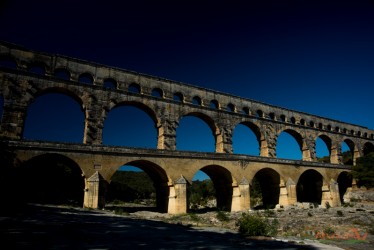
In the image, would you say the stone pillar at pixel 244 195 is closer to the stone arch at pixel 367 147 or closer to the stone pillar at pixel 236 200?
the stone pillar at pixel 236 200

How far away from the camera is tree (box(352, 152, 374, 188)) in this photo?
1293 inches

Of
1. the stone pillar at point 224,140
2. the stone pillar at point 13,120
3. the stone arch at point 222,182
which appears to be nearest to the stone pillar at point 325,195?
the stone arch at point 222,182

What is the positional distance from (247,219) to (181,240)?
354cm

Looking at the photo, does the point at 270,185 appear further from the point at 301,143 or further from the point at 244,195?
the point at 301,143

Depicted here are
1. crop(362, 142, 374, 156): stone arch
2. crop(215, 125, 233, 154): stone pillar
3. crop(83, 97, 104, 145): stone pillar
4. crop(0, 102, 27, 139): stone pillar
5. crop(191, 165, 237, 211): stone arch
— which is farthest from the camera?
crop(362, 142, 374, 156): stone arch

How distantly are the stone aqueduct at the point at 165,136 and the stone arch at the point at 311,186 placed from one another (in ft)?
0.37

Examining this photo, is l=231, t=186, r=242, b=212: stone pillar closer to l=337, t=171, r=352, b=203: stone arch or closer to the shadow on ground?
the shadow on ground

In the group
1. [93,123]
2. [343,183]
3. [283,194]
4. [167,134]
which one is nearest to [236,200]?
[283,194]

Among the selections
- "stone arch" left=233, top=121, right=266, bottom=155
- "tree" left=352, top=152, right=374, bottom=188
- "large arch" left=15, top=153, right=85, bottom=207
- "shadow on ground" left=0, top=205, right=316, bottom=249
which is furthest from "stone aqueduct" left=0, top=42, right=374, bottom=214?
"shadow on ground" left=0, top=205, right=316, bottom=249

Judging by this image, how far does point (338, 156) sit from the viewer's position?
35656 mm

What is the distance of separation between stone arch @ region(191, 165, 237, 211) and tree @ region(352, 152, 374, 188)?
1836 centimetres

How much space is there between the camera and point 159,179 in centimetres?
2258

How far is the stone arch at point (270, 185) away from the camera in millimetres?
27547

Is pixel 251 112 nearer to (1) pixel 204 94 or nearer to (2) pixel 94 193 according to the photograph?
(1) pixel 204 94
